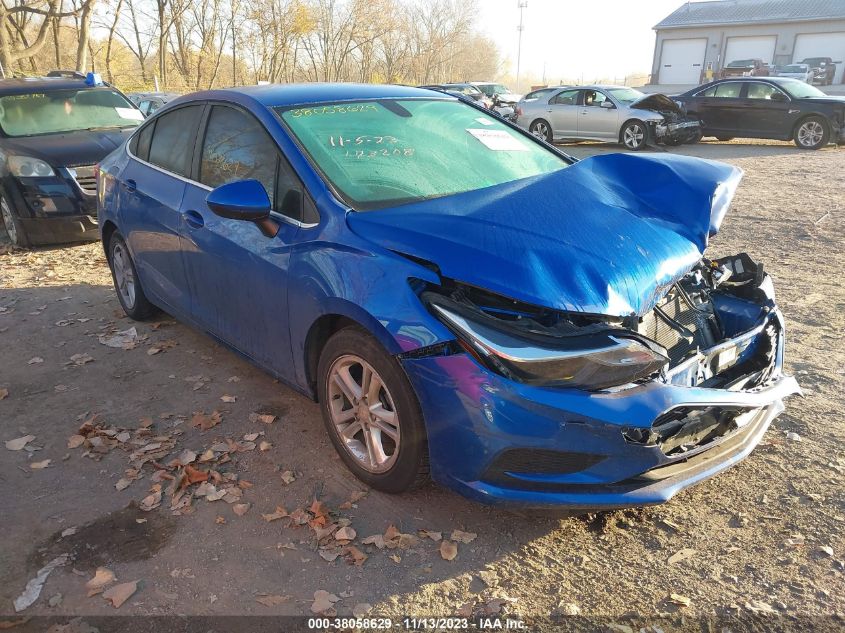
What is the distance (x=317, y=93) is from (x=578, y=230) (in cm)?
186

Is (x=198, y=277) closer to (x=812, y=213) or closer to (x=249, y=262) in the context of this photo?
(x=249, y=262)

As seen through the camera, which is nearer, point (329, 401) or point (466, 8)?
point (329, 401)

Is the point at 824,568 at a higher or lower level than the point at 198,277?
lower

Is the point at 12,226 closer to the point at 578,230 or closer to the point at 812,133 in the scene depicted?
the point at 578,230

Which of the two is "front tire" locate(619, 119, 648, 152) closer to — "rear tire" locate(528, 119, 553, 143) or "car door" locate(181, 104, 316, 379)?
"rear tire" locate(528, 119, 553, 143)

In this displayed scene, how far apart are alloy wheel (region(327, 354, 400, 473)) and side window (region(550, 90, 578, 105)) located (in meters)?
15.4

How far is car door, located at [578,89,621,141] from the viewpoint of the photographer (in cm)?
1591

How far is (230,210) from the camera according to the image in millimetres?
3051

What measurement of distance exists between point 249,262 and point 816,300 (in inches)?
176

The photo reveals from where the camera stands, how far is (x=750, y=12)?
145 feet

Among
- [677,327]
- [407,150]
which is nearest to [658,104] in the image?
[407,150]

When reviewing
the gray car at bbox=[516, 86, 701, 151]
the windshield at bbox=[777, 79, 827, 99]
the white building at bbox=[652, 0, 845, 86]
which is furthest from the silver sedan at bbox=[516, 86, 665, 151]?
the white building at bbox=[652, 0, 845, 86]

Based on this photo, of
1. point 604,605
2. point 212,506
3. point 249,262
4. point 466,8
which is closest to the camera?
point 604,605

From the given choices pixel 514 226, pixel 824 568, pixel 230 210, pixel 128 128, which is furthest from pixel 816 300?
pixel 128 128
